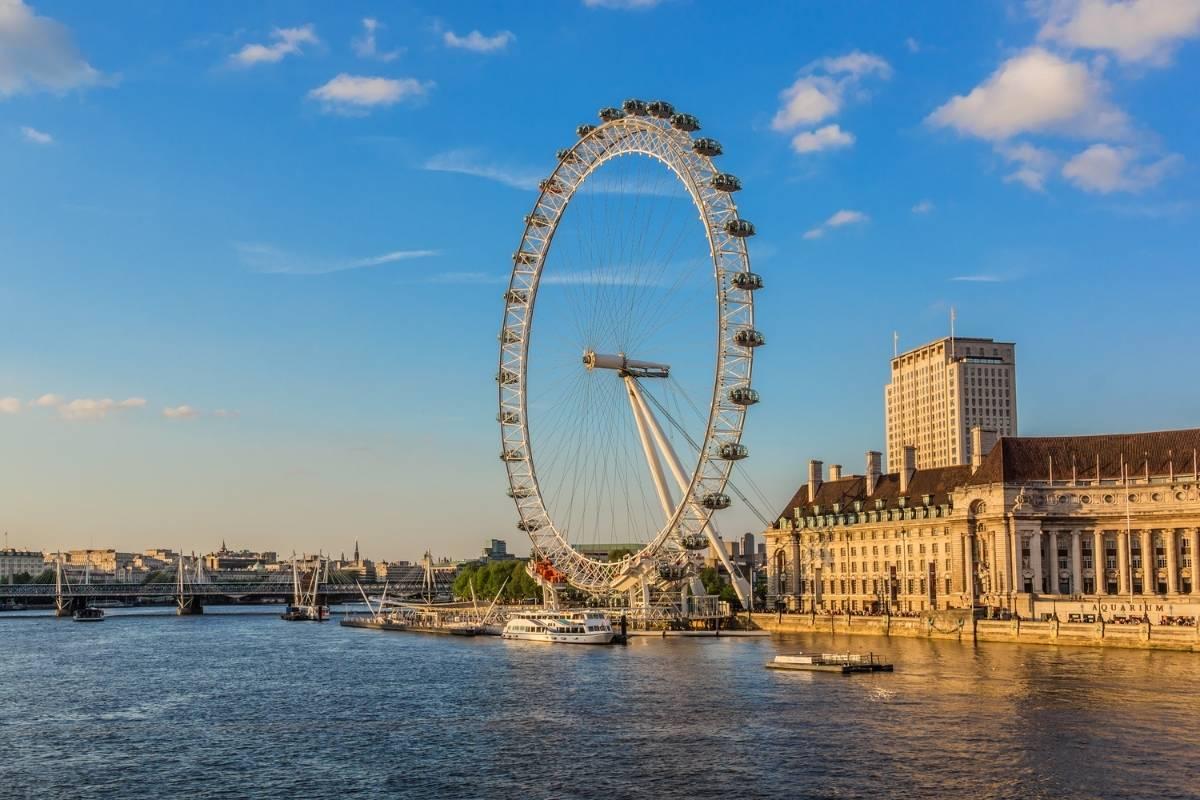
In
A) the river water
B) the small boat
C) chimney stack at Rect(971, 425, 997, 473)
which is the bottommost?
the river water

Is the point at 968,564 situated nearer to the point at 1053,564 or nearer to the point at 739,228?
the point at 1053,564

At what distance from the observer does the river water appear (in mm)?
50938

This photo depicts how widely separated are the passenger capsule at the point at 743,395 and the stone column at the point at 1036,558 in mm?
38865

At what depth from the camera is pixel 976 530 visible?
137 m

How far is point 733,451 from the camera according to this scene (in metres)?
114

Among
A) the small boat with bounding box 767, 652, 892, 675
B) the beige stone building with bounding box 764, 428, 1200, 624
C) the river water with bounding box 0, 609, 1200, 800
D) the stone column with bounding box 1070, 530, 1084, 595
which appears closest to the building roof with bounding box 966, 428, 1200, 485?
the beige stone building with bounding box 764, 428, 1200, 624

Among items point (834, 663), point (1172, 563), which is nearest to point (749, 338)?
point (834, 663)

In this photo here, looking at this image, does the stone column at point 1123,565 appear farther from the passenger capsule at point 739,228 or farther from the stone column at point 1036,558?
the passenger capsule at point 739,228

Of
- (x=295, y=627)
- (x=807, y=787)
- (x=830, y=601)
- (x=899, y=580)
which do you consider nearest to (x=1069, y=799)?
(x=807, y=787)

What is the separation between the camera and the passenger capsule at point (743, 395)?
112 metres

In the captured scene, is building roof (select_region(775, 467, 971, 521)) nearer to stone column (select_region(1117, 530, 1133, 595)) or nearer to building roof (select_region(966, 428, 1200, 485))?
building roof (select_region(966, 428, 1200, 485))

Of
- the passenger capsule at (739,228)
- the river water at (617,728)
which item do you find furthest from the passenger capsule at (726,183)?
the river water at (617,728)

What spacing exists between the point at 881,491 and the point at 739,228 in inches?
2303

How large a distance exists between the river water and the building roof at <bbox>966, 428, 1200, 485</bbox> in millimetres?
31296
